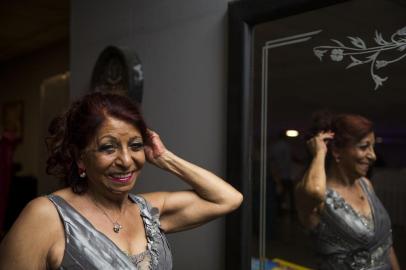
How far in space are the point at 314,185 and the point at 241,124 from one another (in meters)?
0.38

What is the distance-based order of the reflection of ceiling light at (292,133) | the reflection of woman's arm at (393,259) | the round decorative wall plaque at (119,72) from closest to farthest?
1. the reflection of woman's arm at (393,259)
2. the reflection of ceiling light at (292,133)
3. the round decorative wall plaque at (119,72)

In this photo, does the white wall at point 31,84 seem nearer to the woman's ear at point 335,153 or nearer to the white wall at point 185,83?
the white wall at point 185,83

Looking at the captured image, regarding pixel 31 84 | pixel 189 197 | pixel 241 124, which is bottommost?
pixel 189 197

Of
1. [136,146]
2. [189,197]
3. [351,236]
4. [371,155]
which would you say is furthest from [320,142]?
[136,146]

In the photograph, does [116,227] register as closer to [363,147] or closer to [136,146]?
[136,146]

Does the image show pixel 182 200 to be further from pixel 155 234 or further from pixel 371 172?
pixel 371 172

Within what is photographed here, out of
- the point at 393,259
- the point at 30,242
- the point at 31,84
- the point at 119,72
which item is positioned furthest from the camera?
the point at 31,84

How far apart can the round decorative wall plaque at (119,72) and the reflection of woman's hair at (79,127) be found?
2.52ft

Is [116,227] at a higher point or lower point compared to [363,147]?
lower

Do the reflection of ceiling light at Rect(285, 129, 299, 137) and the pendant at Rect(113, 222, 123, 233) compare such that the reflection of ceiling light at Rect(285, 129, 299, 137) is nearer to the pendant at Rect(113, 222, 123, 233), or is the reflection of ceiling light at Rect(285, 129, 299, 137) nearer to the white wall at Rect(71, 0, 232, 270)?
the white wall at Rect(71, 0, 232, 270)

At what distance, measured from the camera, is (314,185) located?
1493 millimetres

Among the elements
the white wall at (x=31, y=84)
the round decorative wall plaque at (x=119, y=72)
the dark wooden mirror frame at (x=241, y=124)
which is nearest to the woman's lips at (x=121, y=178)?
the dark wooden mirror frame at (x=241, y=124)

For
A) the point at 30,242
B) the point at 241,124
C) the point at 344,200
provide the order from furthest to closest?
the point at 241,124
the point at 344,200
the point at 30,242

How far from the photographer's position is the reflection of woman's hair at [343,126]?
138 cm
